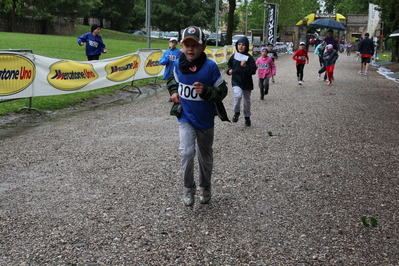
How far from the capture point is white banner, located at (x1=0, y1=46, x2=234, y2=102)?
10.3m

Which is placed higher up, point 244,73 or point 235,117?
point 244,73

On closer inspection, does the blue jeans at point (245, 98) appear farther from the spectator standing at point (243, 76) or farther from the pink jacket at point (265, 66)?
the pink jacket at point (265, 66)

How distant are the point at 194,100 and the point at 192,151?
20.2 inches

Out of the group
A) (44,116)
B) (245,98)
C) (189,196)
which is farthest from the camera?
(44,116)

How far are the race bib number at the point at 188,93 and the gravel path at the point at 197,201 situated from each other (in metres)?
1.12

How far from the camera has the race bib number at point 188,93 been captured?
508cm

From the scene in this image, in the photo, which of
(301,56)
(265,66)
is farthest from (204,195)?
(301,56)

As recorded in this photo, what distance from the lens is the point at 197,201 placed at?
5.48 meters

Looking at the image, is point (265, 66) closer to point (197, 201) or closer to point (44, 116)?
point (44, 116)

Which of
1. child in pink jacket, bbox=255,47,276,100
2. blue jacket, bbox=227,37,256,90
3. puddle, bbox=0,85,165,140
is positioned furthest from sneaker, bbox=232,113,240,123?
puddle, bbox=0,85,165,140

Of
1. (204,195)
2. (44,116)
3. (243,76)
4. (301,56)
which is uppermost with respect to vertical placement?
(301,56)

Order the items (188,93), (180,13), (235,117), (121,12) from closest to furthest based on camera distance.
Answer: (188,93) < (235,117) < (180,13) < (121,12)

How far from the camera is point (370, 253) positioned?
13.7ft

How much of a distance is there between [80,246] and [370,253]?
7.80 feet
